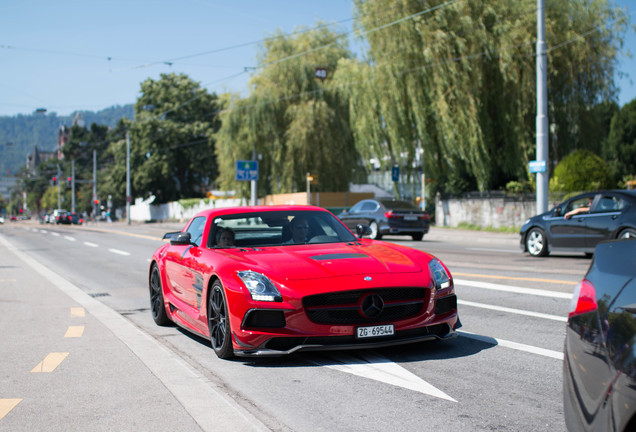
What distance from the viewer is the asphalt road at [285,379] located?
4391 mm

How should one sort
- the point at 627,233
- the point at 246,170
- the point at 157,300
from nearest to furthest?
the point at 157,300
the point at 627,233
the point at 246,170

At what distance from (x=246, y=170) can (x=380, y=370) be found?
3876cm

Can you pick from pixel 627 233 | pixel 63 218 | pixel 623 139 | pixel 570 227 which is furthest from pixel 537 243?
pixel 63 218

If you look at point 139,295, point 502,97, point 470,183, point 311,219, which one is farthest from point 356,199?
point 311,219

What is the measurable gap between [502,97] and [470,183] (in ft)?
16.1

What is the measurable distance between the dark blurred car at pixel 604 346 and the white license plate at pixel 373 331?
263 cm

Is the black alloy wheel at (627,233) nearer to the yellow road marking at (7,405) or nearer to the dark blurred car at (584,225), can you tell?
the dark blurred car at (584,225)

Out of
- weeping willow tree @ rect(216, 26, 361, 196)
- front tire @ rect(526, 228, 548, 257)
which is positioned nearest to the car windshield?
front tire @ rect(526, 228, 548, 257)

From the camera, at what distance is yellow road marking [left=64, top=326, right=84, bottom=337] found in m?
7.76

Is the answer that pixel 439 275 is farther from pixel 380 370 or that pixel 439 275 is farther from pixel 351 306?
pixel 380 370

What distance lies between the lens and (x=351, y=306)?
5781 millimetres

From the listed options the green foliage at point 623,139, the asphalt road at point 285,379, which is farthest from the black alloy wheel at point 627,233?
the green foliage at point 623,139

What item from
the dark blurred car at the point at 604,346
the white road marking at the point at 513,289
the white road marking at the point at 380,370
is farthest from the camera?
the white road marking at the point at 513,289

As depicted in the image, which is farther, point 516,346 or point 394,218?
point 394,218
